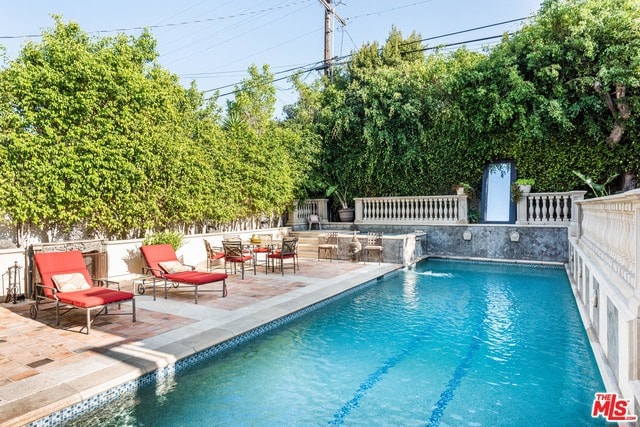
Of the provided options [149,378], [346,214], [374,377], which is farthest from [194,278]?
[346,214]

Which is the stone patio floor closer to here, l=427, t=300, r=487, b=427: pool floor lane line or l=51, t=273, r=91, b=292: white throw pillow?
l=51, t=273, r=91, b=292: white throw pillow

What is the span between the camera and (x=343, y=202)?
17062mm

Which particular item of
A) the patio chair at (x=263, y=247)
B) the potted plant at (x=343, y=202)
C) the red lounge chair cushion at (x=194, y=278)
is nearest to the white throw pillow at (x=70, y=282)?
the red lounge chair cushion at (x=194, y=278)

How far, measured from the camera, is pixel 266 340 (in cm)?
566

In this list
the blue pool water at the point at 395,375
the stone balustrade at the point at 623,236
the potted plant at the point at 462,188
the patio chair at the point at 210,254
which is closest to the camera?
→ the stone balustrade at the point at 623,236

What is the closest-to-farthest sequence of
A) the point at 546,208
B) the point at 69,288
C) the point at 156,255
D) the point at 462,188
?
the point at 69,288, the point at 156,255, the point at 546,208, the point at 462,188

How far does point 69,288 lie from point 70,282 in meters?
0.11

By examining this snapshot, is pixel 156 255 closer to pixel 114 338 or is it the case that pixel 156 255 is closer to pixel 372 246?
pixel 114 338

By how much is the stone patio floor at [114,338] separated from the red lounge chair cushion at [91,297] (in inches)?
16.0

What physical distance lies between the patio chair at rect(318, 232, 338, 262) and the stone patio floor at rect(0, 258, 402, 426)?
3929 mm

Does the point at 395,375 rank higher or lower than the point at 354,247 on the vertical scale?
lower

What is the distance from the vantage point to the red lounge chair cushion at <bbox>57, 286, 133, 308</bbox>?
548 cm

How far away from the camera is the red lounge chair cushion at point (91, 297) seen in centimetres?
548

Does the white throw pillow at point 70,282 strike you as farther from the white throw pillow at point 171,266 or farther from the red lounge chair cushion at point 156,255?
the white throw pillow at point 171,266
